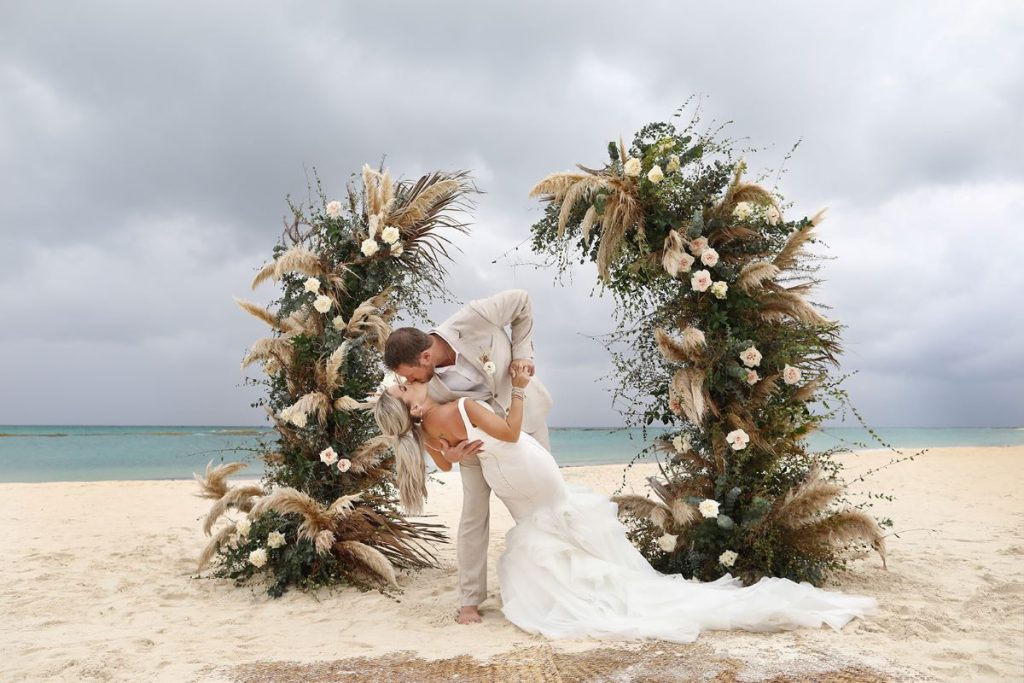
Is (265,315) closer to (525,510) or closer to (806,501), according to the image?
(525,510)

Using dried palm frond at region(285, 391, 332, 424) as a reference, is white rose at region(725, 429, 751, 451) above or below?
below

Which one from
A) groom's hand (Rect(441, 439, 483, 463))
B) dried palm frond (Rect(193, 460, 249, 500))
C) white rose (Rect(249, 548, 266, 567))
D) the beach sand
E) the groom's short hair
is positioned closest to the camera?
the beach sand

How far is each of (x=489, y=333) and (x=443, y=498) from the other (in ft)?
26.6

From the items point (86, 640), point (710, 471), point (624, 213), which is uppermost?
point (624, 213)

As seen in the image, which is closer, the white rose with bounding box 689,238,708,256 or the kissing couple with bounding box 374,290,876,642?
the kissing couple with bounding box 374,290,876,642

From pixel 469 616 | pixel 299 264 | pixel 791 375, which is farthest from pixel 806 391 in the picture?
pixel 299 264

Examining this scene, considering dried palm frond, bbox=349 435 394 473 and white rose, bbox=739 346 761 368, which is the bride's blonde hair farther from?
white rose, bbox=739 346 761 368

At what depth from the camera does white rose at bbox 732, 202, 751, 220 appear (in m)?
5.61

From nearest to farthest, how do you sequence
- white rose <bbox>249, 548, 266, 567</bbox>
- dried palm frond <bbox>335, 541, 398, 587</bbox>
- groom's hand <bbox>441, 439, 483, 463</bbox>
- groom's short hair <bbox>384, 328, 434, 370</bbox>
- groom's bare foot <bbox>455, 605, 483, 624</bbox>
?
1. groom's short hair <bbox>384, 328, 434, 370</bbox>
2. groom's hand <bbox>441, 439, 483, 463</bbox>
3. groom's bare foot <bbox>455, 605, 483, 624</bbox>
4. dried palm frond <bbox>335, 541, 398, 587</bbox>
5. white rose <bbox>249, 548, 266, 567</bbox>

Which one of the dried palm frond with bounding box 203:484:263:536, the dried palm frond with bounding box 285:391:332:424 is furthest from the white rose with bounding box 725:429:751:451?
the dried palm frond with bounding box 203:484:263:536

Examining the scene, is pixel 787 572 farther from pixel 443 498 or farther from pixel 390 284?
pixel 443 498

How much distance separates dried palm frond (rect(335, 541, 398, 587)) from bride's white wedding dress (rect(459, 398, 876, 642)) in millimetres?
1179

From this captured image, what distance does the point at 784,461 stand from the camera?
5645 millimetres

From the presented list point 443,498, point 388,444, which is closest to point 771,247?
point 388,444
